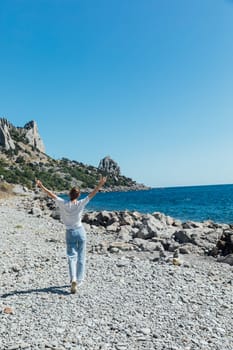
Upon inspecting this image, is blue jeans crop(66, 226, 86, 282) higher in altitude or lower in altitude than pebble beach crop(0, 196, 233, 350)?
higher

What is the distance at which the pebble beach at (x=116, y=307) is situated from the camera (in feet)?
21.8

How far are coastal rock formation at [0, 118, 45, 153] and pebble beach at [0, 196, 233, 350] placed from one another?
148 metres

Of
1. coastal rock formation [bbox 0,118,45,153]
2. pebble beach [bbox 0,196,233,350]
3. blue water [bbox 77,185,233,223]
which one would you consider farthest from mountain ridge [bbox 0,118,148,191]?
pebble beach [bbox 0,196,233,350]

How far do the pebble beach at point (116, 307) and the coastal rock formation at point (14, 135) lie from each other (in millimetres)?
148163

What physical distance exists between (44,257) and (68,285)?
4358 millimetres

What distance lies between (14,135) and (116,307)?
177 m

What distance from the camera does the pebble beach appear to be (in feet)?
21.8

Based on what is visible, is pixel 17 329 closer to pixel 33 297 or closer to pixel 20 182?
pixel 33 297

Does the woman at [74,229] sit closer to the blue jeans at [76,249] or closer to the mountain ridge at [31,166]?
the blue jeans at [76,249]

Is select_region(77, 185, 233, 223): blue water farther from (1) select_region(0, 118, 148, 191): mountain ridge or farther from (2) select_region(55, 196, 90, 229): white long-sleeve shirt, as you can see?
(1) select_region(0, 118, 148, 191): mountain ridge

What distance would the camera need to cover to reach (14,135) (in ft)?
577

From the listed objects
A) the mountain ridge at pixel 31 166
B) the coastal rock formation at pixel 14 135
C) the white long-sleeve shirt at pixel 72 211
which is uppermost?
the coastal rock formation at pixel 14 135

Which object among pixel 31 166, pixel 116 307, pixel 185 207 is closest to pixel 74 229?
pixel 116 307

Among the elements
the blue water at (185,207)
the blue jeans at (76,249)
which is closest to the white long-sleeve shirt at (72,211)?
the blue jeans at (76,249)
